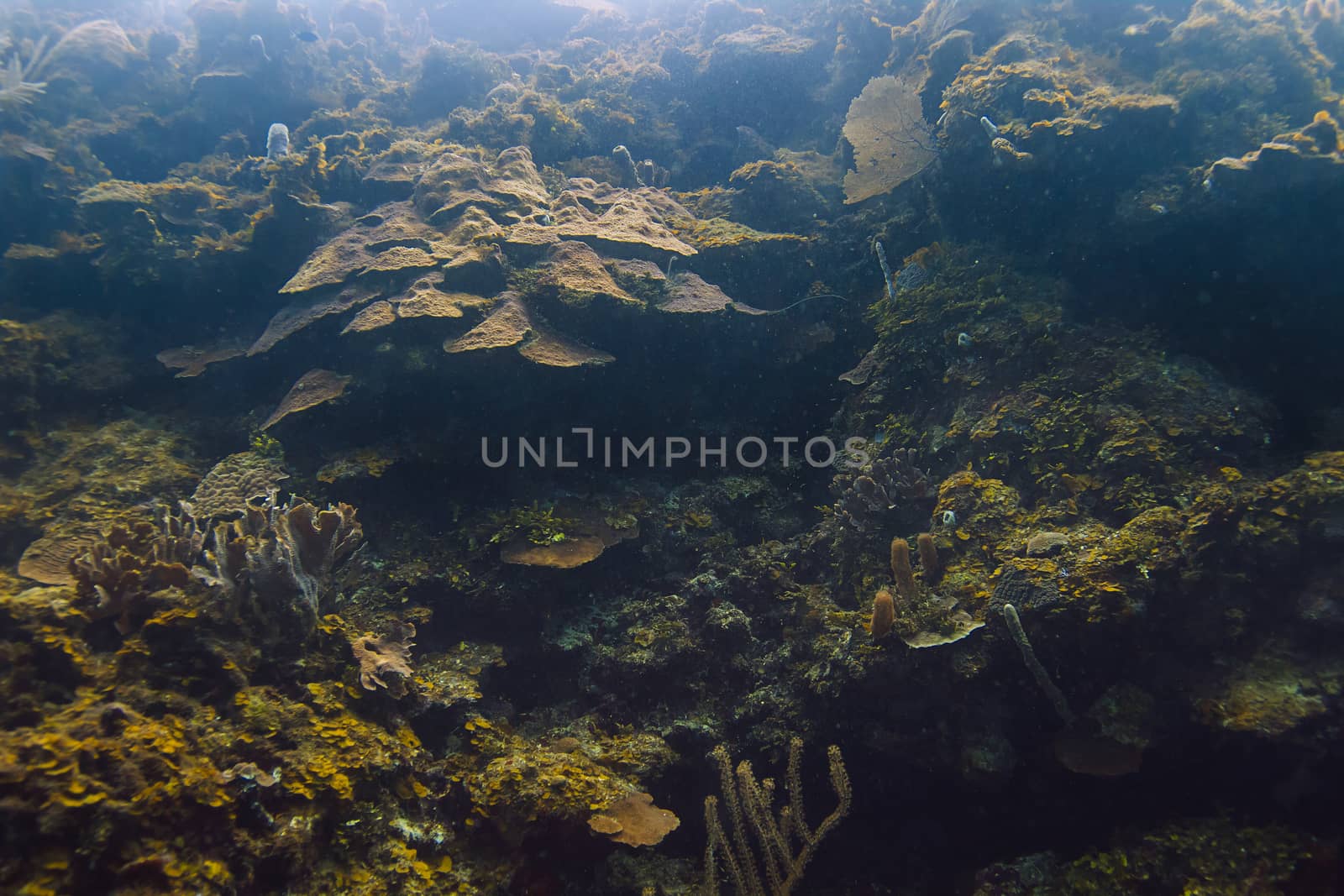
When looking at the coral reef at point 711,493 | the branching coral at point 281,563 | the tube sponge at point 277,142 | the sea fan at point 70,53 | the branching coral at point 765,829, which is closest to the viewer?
the coral reef at point 711,493

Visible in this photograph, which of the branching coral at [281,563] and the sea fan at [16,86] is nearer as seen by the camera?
the branching coral at [281,563]

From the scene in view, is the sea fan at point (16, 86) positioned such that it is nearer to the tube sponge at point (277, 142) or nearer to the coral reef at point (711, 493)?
the coral reef at point (711, 493)

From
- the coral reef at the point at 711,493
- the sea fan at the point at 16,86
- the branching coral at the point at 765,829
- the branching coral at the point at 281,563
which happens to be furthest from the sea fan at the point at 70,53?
the branching coral at the point at 765,829

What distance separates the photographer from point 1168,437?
4586 mm

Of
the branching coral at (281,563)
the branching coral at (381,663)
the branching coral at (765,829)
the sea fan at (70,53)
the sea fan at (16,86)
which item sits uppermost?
the sea fan at (70,53)

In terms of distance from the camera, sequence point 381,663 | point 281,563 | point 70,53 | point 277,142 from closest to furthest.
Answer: point 281,563, point 381,663, point 277,142, point 70,53

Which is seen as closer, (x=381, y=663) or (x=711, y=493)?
(x=381, y=663)

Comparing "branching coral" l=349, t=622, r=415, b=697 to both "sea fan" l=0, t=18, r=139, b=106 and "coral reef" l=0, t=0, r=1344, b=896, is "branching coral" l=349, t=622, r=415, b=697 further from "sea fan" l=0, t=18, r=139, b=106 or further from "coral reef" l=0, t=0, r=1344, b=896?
"sea fan" l=0, t=18, r=139, b=106

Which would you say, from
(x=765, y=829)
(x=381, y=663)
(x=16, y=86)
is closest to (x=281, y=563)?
(x=381, y=663)

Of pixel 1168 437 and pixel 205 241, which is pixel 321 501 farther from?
pixel 1168 437

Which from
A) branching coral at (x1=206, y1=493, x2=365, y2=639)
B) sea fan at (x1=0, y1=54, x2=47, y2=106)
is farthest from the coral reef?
sea fan at (x1=0, y1=54, x2=47, y2=106)

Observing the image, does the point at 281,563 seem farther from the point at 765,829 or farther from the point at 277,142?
the point at 277,142

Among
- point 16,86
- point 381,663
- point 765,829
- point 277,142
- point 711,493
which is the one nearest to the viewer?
point 765,829

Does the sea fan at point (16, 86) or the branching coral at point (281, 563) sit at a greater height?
the sea fan at point (16, 86)
